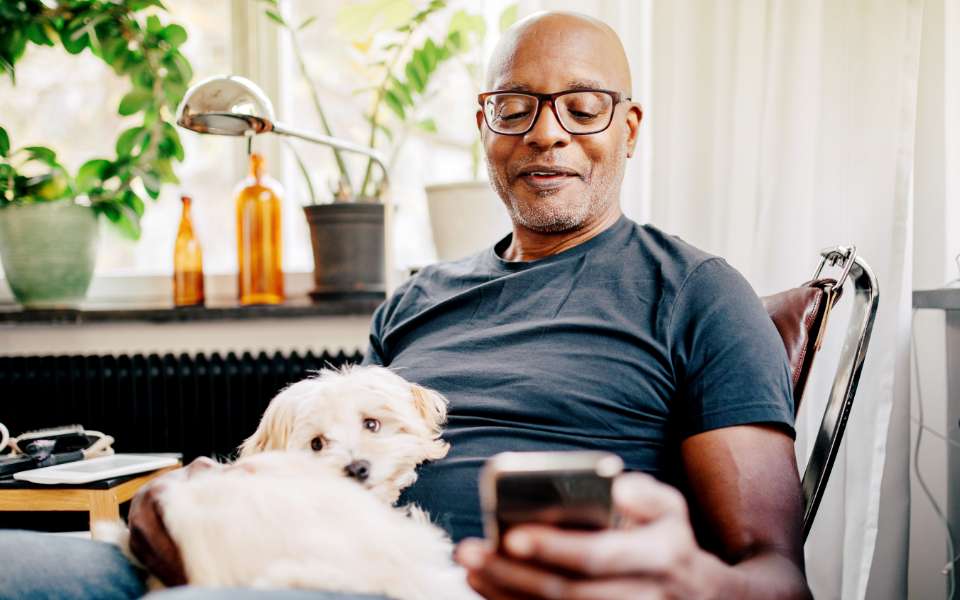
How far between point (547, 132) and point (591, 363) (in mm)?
431

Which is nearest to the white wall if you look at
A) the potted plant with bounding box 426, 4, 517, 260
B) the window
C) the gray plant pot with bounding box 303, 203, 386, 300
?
the potted plant with bounding box 426, 4, 517, 260

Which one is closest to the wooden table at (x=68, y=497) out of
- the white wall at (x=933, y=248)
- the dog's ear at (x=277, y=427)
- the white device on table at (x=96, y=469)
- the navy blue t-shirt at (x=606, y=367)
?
the white device on table at (x=96, y=469)

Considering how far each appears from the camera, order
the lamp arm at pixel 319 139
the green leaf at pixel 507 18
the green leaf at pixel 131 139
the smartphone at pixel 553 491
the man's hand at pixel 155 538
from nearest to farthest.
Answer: the smartphone at pixel 553 491, the man's hand at pixel 155 538, the lamp arm at pixel 319 139, the green leaf at pixel 507 18, the green leaf at pixel 131 139

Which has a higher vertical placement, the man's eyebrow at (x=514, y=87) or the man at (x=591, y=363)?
the man's eyebrow at (x=514, y=87)

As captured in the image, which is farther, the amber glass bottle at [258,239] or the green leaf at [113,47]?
the green leaf at [113,47]

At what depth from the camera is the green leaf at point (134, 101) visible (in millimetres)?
2533

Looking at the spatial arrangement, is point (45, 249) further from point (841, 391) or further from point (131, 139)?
point (841, 391)

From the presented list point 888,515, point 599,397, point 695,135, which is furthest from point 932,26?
point 599,397

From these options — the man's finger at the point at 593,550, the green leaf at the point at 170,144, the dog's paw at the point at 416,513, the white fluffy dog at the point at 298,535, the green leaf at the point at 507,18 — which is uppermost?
the green leaf at the point at 507,18

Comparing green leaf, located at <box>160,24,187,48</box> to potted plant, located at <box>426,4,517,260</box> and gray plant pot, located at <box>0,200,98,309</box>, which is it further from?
potted plant, located at <box>426,4,517,260</box>

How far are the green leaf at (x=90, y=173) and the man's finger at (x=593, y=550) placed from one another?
2.36m

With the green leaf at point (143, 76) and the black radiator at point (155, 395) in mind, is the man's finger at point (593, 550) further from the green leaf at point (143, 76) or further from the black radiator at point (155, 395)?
the green leaf at point (143, 76)

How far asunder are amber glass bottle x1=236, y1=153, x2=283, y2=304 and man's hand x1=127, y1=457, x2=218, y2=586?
4.82ft

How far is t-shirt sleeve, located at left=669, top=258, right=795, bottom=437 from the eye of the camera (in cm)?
107
